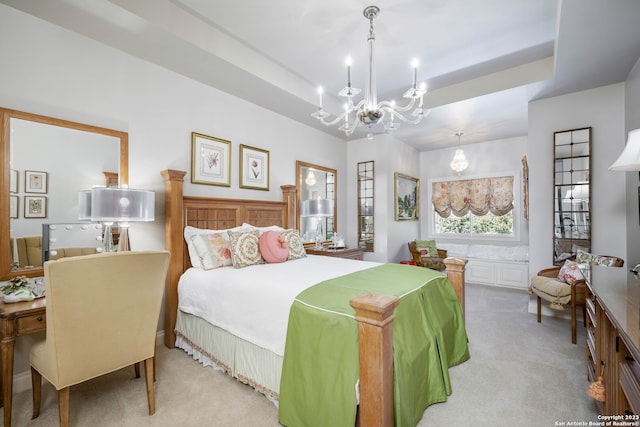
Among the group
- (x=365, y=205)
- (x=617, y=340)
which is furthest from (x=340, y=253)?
(x=617, y=340)

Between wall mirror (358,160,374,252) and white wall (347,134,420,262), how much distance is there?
0.08m

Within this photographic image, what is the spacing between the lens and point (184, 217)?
9.72ft

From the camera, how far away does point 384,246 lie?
5.11 m

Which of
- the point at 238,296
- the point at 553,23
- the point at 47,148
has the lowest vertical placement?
the point at 238,296

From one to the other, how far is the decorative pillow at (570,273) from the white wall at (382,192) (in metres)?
2.40

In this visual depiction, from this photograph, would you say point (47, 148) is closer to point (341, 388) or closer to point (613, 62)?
point (341, 388)

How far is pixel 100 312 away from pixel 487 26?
3624mm

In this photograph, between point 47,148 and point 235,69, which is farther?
point 235,69

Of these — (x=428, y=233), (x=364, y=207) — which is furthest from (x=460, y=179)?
(x=364, y=207)

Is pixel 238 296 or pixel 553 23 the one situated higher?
pixel 553 23

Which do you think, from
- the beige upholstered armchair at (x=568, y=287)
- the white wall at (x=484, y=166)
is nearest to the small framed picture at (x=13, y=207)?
the beige upholstered armchair at (x=568, y=287)

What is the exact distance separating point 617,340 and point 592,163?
287 cm

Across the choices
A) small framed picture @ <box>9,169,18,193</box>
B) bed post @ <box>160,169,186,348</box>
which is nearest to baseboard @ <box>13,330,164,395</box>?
bed post @ <box>160,169,186,348</box>

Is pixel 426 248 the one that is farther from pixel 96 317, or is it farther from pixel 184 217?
pixel 96 317
